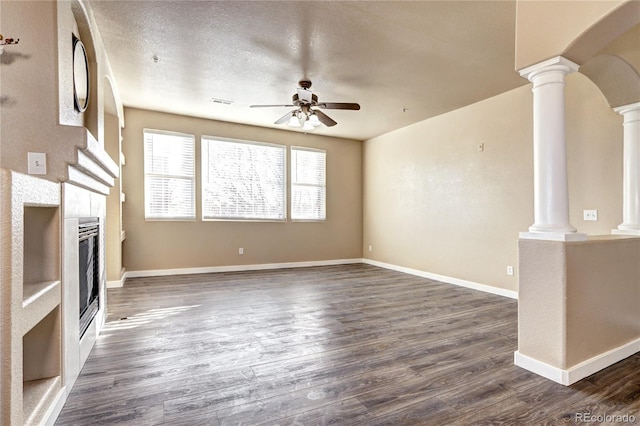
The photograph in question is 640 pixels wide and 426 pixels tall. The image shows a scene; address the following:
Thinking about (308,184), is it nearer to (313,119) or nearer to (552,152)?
(313,119)

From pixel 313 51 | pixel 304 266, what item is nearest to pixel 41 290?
pixel 313 51

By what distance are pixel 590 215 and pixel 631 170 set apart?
857mm

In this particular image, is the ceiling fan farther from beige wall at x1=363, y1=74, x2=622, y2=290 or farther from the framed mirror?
beige wall at x1=363, y1=74, x2=622, y2=290

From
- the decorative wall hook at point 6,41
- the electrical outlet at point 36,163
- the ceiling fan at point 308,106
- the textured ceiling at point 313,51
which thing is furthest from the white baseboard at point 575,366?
the decorative wall hook at point 6,41

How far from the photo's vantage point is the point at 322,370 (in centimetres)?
216

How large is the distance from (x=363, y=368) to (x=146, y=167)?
15.9ft

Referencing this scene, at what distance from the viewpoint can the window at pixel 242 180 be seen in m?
5.79

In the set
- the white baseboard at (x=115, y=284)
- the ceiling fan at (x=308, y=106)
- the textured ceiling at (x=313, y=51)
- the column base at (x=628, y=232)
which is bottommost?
the white baseboard at (x=115, y=284)

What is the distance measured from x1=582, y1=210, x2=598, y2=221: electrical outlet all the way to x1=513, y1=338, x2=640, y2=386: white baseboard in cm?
146

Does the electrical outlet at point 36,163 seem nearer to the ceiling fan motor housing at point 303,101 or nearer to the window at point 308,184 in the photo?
the ceiling fan motor housing at point 303,101

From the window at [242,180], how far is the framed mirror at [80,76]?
319cm

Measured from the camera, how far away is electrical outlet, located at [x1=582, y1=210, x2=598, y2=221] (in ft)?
11.1

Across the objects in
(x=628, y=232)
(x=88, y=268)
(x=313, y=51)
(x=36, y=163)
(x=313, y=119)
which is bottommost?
(x=88, y=268)

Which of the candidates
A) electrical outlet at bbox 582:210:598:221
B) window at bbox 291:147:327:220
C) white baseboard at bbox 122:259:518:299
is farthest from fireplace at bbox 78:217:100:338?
electrical outlet at bbox 582:210:598:221
